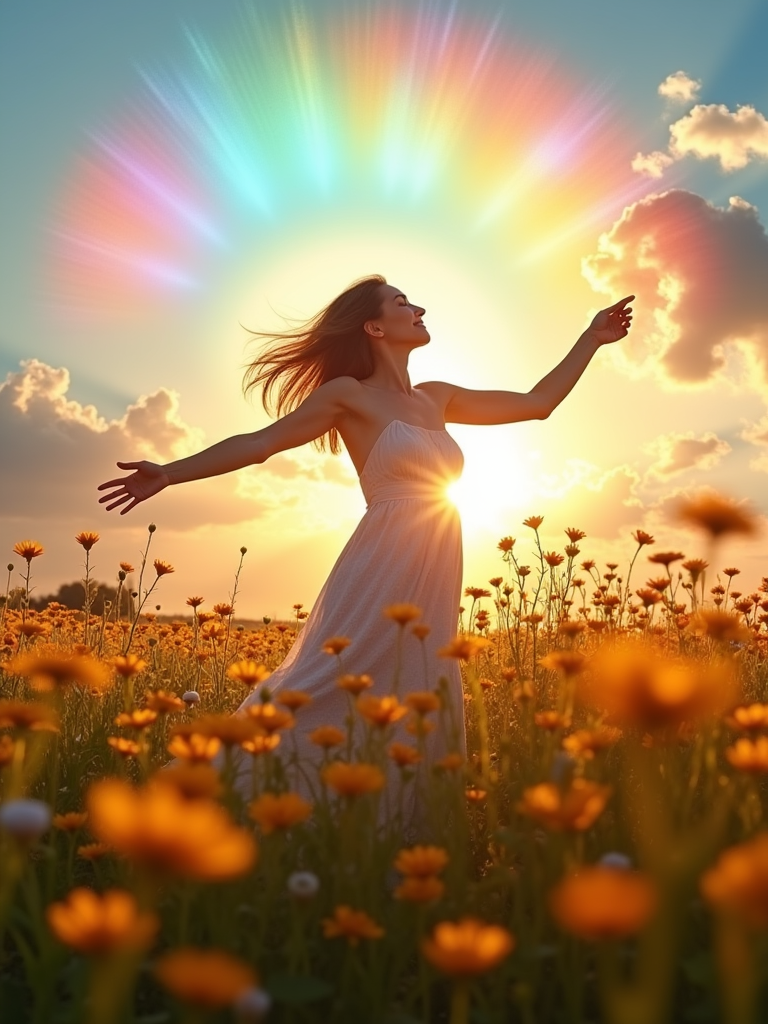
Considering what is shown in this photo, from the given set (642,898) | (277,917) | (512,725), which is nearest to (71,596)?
(512,725)

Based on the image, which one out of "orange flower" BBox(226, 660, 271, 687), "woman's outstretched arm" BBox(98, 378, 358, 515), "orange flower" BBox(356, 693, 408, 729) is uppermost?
"woman's outstretched arm" BBox(98, 378, 358, 515)

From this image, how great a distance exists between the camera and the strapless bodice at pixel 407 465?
4152 millimetres

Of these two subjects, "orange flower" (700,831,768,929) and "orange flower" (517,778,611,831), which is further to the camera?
"orange flower" (517,778,611,831)

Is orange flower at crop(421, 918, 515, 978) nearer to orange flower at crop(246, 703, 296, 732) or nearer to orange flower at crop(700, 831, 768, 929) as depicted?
orange flower at crop(700, 831, 768, 929)

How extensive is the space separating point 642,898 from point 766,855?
0.47 feet

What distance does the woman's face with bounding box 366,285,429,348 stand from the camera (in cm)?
479

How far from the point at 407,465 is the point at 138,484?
1.23 metres

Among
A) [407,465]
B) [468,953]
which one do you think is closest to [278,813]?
[468,953]

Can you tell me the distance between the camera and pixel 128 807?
80 cm

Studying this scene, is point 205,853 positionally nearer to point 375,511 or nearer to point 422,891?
point 422,891

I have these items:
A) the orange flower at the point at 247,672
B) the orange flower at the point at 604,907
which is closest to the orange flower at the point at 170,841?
the orange flower at the point at 604,907

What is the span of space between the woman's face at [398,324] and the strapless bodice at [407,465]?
0.73 metres

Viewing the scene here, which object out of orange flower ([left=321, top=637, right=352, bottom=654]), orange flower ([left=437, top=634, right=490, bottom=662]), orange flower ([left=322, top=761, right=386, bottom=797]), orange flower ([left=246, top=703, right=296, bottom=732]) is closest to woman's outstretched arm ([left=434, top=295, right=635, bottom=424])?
orange flower ([left=321, top=637, right=352, bottom=654])

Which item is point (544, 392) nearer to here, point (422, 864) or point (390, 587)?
point (390, 587)
